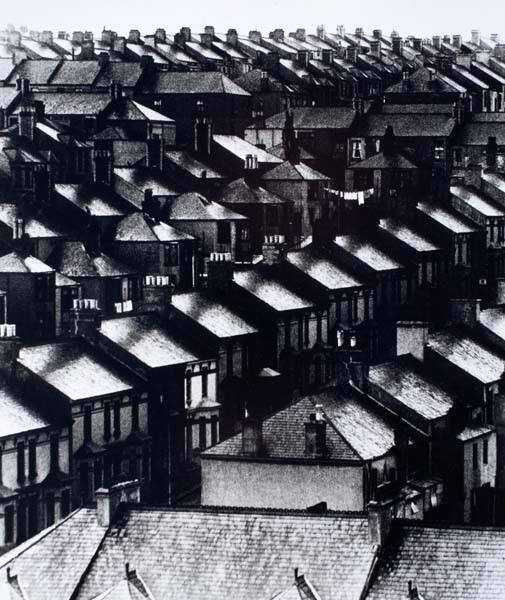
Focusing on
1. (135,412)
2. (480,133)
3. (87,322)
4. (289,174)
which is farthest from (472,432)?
(480,133)

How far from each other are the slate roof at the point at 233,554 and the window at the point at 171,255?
56.2 meters

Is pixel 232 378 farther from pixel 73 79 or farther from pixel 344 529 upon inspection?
pixel 73 79

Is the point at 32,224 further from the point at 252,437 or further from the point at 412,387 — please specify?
the point at 252,437

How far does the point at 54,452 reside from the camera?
249 ft

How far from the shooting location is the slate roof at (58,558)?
173 feet

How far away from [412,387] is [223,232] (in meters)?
40.0

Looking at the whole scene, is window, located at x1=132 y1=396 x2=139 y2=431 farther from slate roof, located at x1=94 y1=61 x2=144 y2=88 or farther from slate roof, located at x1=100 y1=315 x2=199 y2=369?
slate roof, located at x1=94 y1=61 x2=144 y2=88

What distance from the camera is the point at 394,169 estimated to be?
130 meters

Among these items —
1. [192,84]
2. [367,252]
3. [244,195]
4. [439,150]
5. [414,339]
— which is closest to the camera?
[414,339]

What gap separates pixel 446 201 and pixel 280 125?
22897 mm

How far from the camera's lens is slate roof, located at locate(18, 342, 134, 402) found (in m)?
77.6

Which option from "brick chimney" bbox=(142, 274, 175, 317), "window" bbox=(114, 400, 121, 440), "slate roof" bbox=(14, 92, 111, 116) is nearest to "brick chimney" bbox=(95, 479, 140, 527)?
"window" bbox=(114, 400, 121, 440)

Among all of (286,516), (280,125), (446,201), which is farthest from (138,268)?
(286,516)

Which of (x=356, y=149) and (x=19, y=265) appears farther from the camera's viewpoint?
(x=356, y=149)
